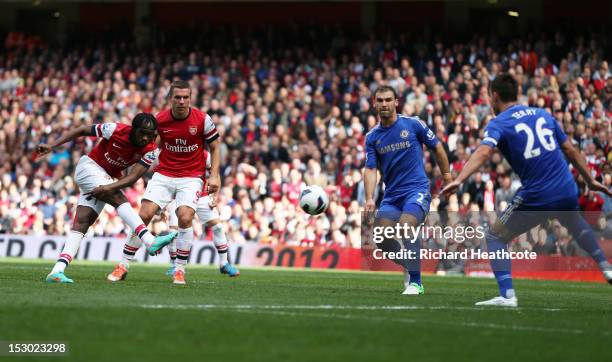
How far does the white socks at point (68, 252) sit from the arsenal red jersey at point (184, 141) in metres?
1.42

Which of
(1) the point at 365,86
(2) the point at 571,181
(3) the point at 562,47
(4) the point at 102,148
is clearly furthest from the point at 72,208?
(2) the point at 571,181

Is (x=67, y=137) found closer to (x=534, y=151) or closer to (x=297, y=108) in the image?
(x=534, y=151)

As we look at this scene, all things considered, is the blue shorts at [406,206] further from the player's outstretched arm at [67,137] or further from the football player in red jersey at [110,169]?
the player's outstretched arm at [67,137]

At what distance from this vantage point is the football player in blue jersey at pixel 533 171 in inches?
448

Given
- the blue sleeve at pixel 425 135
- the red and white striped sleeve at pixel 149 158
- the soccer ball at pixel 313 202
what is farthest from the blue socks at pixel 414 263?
the red and white striped sleeve at pixel 149 158

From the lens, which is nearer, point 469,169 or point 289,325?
point 289,325

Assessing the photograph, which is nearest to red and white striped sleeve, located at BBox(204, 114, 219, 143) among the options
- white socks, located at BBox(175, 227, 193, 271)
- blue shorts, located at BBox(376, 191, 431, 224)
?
white socks, located at BBox(175, 227, 193, 271)

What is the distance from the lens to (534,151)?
1144 centimetres

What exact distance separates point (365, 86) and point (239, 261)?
6693 mm

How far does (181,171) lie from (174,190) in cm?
26

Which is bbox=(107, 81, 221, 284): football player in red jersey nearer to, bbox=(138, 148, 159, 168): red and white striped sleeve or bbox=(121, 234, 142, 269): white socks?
bbox=(121, 234, 142, 269): white socks

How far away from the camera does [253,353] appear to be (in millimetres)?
7605

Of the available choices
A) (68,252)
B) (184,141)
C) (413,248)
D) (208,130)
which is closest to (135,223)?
(68,252)

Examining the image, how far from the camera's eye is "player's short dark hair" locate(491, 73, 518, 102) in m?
11.5
